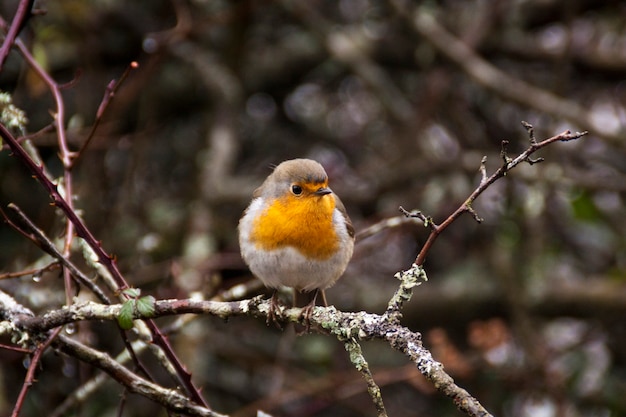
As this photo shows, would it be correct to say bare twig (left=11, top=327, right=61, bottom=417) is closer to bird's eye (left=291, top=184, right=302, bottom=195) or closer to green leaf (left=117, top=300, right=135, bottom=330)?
green leaf (left=117, top=300, right=135, bottom=330)

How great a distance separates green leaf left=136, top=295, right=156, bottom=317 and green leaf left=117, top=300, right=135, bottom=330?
0.9 inches

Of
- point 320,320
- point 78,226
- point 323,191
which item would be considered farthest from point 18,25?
point 323,191

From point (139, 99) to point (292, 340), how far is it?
217 cm

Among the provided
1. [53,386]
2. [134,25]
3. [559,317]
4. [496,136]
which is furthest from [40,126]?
[559,317]

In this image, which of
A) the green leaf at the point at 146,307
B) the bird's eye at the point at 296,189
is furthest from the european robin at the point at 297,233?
the green leaf at the point at 146,307

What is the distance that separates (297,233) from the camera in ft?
11.4

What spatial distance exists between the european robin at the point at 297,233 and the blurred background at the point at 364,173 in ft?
2.90

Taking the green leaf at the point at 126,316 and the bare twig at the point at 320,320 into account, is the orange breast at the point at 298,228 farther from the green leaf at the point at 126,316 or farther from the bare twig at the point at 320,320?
the green leaf at the point at 126,316

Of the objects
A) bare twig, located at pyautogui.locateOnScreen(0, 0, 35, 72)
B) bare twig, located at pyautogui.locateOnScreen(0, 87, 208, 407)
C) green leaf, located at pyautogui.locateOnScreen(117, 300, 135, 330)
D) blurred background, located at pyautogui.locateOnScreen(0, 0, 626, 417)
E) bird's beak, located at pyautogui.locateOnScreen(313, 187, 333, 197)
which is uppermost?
blurred background, located at pyautogui.locateOnScreen(0, 0, 626, 417)

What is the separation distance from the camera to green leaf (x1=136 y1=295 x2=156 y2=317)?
225 cm

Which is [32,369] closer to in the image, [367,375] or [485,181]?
[367,375]

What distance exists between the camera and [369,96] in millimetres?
6707

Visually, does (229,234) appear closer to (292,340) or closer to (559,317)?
(292,340)

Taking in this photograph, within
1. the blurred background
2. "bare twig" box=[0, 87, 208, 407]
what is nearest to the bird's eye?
the blurred background
